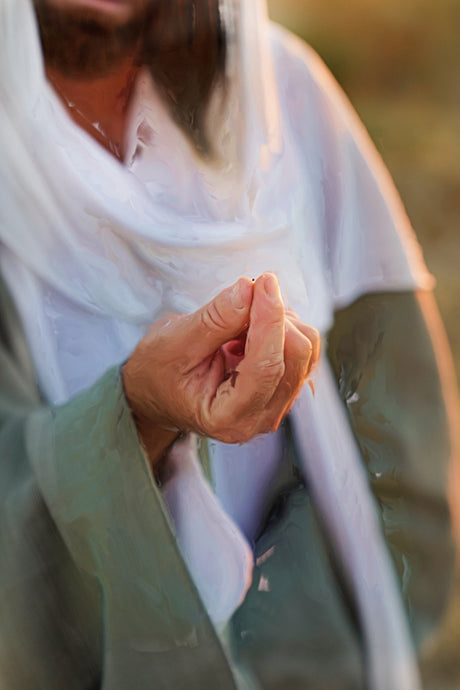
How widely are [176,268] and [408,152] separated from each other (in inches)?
8.5

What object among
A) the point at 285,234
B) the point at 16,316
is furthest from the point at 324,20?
the point at 16,316

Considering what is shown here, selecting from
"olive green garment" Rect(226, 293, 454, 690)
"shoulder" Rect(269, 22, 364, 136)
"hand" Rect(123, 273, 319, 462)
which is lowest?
"olive green garment" Rect(226, 293, 454, 690)

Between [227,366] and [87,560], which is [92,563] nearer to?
[87,560]

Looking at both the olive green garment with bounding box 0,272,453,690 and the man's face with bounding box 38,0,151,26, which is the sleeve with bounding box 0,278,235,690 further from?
the man's face with bounding box 38,0,151,26

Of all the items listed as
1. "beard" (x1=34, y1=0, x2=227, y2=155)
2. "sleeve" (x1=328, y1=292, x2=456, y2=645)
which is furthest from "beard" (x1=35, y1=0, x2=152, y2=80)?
"sleeve" (x1=328, y1=292, x2=456, y2=645)

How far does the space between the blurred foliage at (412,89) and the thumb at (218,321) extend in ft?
0.81

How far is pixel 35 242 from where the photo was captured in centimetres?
40

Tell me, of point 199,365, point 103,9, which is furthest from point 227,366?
point 103,9

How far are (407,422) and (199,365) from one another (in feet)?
0.68

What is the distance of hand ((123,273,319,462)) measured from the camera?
32cm

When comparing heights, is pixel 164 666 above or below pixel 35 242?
below

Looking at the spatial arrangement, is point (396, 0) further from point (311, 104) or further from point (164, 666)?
point (164, 666)

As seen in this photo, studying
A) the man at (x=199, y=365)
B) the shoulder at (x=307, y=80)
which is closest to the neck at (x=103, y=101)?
the man at (x=199, y=365)

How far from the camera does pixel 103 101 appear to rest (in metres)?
0.43
